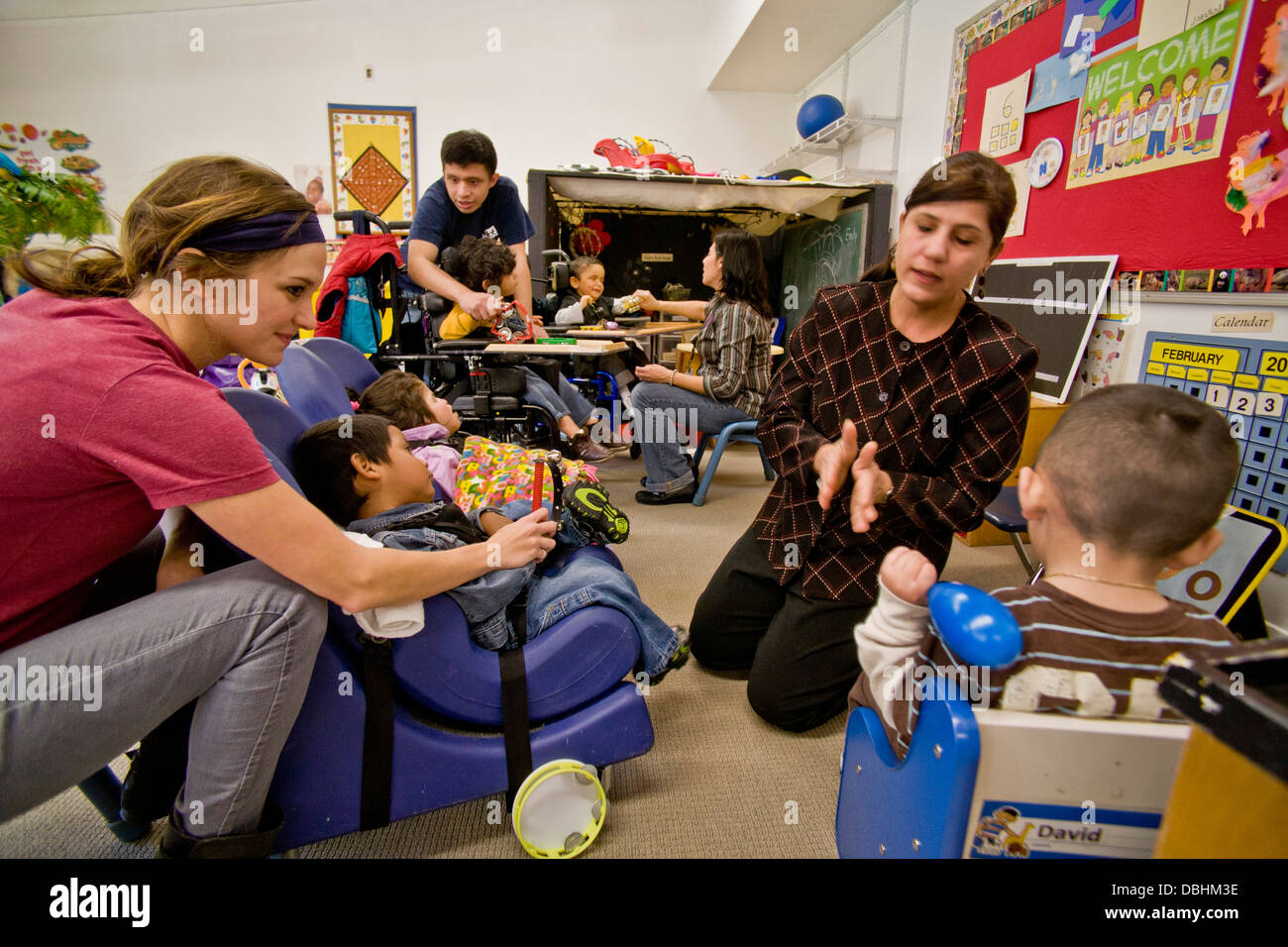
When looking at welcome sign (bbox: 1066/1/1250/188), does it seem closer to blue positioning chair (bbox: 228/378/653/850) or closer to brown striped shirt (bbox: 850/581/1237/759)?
brown striped shirt (bbox: 850/581/1237/759)

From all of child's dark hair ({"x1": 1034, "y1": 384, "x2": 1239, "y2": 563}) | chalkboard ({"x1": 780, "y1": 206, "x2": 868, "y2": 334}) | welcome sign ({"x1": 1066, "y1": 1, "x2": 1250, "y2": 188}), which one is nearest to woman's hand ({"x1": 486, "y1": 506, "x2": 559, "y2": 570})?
child's dark hair ({"x1": 1034, "y1": 384, "x2": 1239, "y2": 563})

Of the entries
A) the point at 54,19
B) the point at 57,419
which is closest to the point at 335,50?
the point at 54,19

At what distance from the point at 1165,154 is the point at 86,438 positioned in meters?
2.70

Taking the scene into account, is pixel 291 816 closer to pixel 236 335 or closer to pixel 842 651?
pixel 236 335

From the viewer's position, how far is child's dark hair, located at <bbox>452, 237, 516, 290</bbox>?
2697 millimetres

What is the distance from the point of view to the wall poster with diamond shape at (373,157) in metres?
5.49

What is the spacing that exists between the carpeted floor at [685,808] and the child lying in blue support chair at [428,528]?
264 millimetres

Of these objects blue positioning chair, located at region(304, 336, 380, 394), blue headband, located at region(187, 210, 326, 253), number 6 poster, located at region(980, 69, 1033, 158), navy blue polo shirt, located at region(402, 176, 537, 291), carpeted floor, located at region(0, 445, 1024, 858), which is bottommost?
carpeted floor, located at region(0, 445, 1024, 858)

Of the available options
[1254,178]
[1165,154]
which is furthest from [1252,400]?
[1165,154]

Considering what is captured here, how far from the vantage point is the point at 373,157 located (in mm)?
5566

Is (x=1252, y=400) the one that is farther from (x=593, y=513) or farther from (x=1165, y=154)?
(x=593, y=513)

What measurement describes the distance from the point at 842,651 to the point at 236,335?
134 cm

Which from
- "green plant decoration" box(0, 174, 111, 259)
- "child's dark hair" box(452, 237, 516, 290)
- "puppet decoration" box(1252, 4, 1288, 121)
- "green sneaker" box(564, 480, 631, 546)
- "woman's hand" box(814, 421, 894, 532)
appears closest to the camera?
"woman's hand" box(814, 421, 894, 532)
